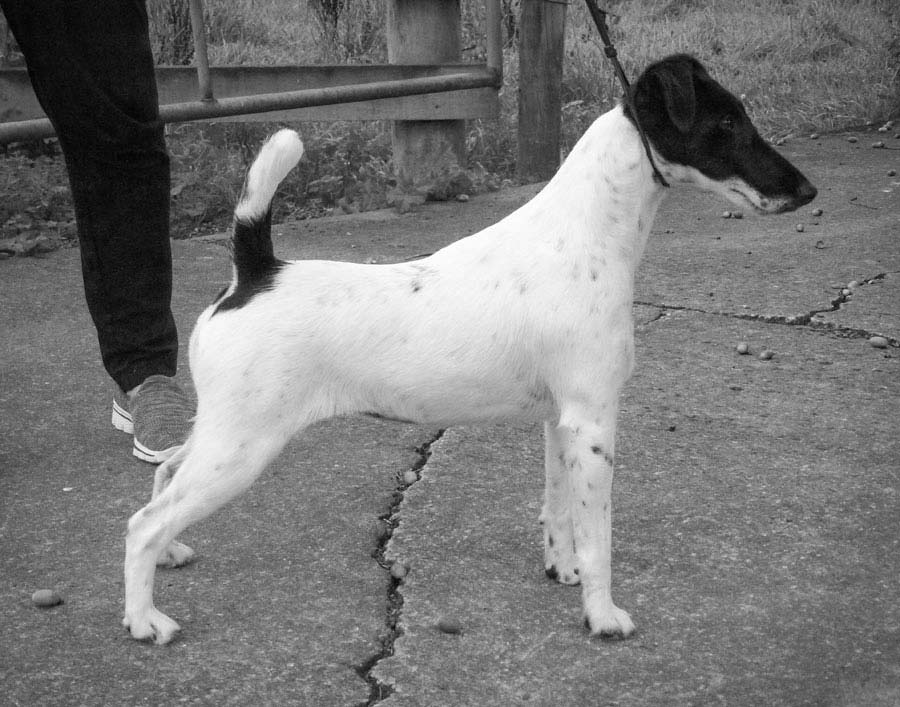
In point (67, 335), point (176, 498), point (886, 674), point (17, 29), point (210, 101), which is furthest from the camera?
point (210, 101)

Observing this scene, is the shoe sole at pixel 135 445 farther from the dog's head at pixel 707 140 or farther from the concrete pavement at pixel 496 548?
the dog's head at pixel 707 140

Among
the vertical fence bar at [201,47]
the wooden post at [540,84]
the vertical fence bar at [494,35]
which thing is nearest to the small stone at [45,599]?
the vertical fence bar at [201,47]

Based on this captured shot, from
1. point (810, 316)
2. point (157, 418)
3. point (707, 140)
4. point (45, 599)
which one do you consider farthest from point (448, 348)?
point (810, 316)

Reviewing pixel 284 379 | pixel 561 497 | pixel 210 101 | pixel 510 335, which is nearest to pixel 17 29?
pixel 284 379

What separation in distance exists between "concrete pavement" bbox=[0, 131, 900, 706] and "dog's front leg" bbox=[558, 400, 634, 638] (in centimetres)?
8

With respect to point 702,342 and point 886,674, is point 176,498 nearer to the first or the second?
point 886,674

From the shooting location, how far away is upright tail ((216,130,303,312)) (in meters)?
2.54

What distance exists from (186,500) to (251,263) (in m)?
0.54

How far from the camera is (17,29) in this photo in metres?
3.19

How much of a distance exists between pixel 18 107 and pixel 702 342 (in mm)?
3756

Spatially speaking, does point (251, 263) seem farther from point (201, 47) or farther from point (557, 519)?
point (201, 47)

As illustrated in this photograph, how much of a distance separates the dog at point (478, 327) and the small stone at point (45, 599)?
0.22 meters

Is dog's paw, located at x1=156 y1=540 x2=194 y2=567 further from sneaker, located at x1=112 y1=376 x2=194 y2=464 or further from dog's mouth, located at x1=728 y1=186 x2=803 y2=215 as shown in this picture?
dog's mouth, located at x1=728 y1=186 x2=803 y2=215

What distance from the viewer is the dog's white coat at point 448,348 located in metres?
2.47
